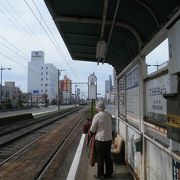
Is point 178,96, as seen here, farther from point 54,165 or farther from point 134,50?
point 54,165

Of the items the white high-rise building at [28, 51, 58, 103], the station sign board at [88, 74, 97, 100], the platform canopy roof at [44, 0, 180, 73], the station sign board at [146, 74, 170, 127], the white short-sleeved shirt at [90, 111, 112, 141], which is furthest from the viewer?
the white high-rise building at [28, 51, 58, 103]

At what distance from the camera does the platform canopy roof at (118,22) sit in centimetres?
628

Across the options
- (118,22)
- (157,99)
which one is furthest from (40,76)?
(157,99)

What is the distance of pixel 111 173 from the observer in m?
9.67

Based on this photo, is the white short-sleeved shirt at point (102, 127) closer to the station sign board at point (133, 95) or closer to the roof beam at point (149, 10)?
the station sign board at point (133, 95)

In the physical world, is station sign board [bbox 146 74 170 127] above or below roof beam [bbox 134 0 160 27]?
below

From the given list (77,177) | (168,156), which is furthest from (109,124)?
(168,156)

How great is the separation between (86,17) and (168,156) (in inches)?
184

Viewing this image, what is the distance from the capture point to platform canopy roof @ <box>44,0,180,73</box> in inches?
247

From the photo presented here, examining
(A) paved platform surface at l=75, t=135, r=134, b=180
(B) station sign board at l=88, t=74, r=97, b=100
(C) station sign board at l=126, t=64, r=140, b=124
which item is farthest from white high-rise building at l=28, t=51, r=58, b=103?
(C) station sign board at l=126, t=64, r=140, b=124

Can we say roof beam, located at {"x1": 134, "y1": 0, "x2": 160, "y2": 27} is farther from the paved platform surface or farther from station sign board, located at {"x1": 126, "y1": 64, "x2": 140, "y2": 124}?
the paved platform surface

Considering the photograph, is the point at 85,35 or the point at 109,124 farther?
the point at 85,35

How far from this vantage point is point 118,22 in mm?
8828

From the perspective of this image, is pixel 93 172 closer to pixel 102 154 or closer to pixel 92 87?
pixel 102 154
